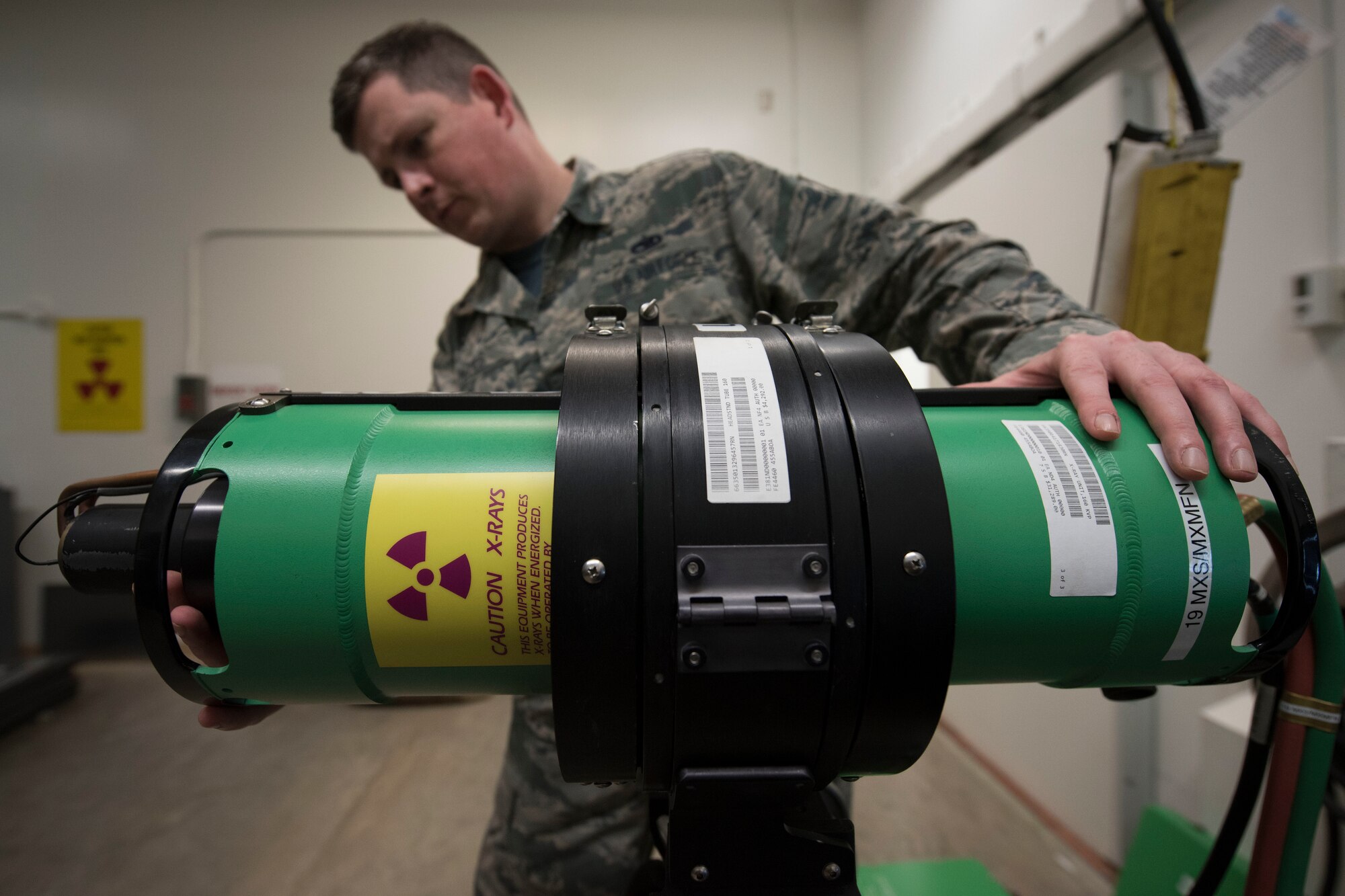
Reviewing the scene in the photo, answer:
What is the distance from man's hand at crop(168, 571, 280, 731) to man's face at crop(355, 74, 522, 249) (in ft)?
2.39

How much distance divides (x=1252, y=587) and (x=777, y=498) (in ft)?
1.10

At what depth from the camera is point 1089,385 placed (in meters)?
0.40

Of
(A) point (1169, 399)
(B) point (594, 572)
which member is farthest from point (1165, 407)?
(B) point (594, 572)

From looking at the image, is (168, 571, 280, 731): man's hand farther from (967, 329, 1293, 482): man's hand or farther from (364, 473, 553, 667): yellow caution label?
(967, 329, 1293, 482): man's hand

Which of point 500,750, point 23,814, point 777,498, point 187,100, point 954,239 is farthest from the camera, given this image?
point 187,100

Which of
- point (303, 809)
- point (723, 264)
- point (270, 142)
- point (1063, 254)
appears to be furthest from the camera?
point (270, 142)

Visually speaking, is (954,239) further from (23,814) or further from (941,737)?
(23,814)

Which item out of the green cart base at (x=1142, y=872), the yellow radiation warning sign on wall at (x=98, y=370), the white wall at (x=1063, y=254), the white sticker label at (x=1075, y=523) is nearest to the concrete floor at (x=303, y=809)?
the white wall at (x=1063, y=254)

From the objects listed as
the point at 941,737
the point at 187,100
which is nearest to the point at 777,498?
the point at 941,737

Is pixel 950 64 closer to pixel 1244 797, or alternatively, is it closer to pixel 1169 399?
pixel 1169 399

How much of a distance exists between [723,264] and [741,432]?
0.58m

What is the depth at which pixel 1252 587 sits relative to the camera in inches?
14.6

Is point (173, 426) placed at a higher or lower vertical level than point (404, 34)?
lower

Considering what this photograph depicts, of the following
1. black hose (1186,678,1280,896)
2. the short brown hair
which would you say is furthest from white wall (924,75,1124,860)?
the short brown hair
